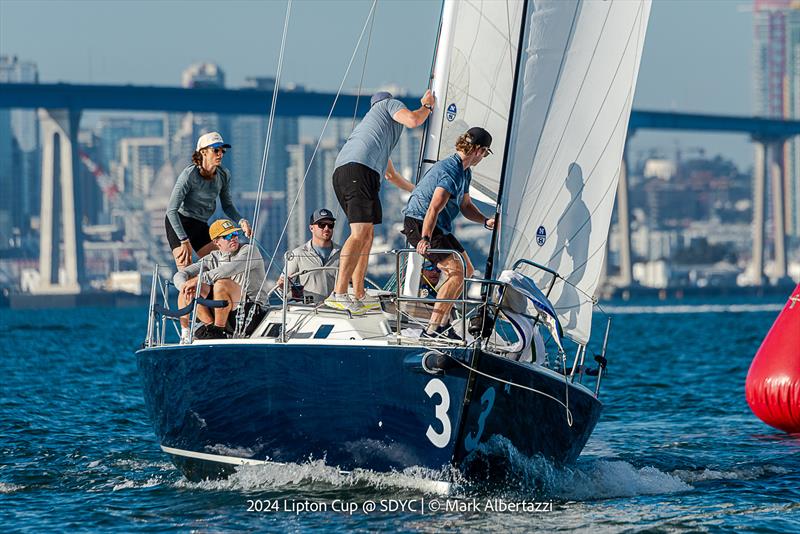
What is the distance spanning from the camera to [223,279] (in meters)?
7.61

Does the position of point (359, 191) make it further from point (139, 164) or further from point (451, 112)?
point (139, 164)

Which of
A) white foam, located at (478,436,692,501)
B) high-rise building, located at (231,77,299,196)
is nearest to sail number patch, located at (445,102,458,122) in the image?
white foam, located at (478,436,692,501)

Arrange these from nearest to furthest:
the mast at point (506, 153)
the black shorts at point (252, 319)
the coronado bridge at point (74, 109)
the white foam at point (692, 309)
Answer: the mast at point (506, 153), the black shorts at point (252, 319), the white foam at point (692, 309), the coronado bridge at point (74, 109)

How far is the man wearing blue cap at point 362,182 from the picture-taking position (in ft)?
23.6

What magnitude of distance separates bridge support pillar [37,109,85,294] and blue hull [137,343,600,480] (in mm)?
54764

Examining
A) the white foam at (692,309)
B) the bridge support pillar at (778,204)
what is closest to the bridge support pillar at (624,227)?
the white foam at (692,309)

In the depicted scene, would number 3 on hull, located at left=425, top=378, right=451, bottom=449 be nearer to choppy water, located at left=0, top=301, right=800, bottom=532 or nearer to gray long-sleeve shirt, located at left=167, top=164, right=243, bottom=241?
choppy water, located at left=0, top=301, right=800, bottom=532

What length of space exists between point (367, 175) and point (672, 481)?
7.89ft

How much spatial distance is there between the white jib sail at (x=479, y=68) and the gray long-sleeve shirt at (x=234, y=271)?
3.72ft

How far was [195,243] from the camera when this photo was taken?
817cm

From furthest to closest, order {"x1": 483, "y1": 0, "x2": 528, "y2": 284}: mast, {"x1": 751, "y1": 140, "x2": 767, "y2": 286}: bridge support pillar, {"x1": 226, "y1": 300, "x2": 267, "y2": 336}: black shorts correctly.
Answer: {"x1": 751, "y1": 140, "x2": 767, "y2": 286}: bridge support pillar, {"x1": 226, "y1": 300, "x2": 267, "y2": 336}: black shorts, {"x1": 483, "y1": 0, "x2": 528, "y2": 284}: mast

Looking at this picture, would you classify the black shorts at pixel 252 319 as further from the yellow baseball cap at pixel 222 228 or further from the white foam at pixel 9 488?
the white foam at pixel 9 488

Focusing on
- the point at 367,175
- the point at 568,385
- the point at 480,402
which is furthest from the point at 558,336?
the point at 367,175

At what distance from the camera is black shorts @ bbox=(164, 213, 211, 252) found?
26.4 ft
